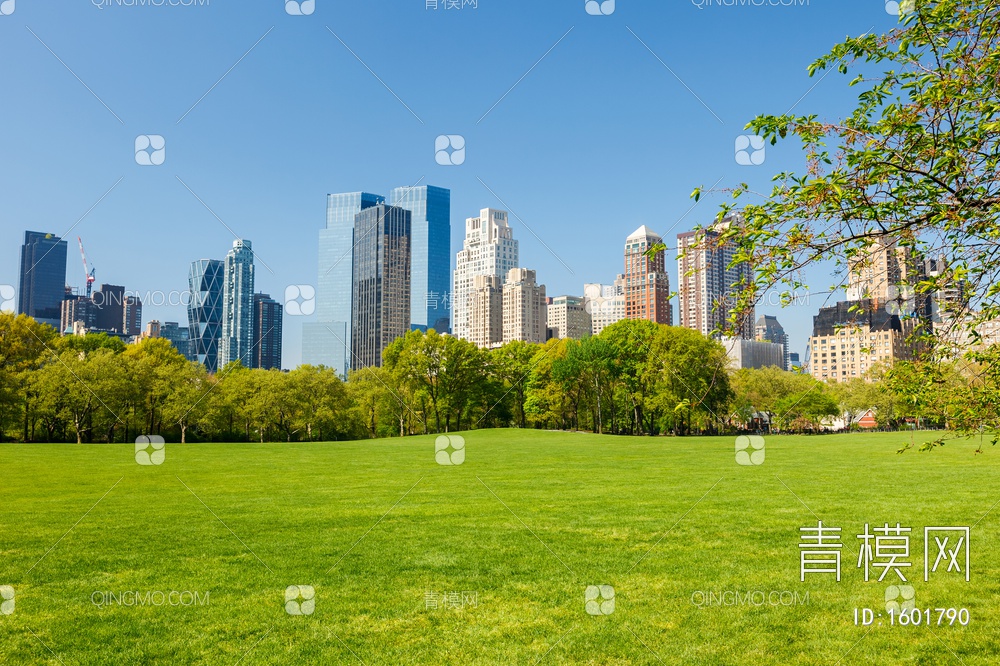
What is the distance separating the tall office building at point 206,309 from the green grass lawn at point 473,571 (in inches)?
1757

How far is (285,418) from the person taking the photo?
189 ft

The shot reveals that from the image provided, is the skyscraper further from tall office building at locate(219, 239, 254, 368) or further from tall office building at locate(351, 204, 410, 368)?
tall office building at locate(351, 204, 410, 368)

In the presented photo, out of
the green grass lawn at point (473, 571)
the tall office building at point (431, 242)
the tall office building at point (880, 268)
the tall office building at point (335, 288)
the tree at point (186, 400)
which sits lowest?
the green grass lawn at point (473, 571)

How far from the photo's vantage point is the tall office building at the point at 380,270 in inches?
1518

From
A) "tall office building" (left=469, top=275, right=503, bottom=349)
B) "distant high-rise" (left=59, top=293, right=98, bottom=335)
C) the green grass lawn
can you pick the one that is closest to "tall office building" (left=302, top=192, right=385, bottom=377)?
the green grass lawn

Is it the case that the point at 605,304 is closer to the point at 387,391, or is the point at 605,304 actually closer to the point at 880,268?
the point at 387,391

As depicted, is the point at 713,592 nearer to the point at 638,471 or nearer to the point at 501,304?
the point at 638,471

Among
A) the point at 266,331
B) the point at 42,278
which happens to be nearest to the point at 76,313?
→ the point at 42,278

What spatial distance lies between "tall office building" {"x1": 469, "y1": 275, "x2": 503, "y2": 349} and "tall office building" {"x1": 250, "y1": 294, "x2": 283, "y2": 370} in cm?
3036

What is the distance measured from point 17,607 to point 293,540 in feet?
15.4

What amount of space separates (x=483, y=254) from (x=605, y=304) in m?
56.7

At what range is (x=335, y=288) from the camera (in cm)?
3791

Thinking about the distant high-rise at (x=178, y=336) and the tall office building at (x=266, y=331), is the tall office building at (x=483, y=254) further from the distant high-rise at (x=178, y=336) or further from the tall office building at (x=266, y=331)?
the distant high-rise at (x=178, y=336)

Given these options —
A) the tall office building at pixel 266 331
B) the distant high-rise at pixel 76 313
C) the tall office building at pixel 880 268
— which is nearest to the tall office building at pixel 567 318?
the tall office building at pixel 266 331
